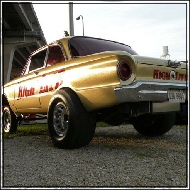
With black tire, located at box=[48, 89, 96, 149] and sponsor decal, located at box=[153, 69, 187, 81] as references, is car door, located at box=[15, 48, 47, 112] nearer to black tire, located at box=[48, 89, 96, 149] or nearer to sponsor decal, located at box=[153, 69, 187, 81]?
black tire, located at box=[48, 89, 96, 149]

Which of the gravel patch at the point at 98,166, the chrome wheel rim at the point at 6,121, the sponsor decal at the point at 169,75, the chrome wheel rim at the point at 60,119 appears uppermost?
the sponsor decal at the point at 169,75

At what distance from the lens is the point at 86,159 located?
339 centimetres

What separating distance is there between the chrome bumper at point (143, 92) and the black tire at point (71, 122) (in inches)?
24.9

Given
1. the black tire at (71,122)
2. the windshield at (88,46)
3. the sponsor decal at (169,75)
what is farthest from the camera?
the windshield at (88,46)

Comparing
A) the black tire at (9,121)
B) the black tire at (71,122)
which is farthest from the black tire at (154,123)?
the black tire at (9,121)

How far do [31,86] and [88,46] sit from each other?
4.64ft

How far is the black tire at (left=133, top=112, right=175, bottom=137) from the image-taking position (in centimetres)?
515

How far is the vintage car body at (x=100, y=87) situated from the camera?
351cm

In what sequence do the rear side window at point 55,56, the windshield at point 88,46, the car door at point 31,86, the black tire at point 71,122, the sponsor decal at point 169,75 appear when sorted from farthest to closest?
the car door at point 31,86
the rear side window at point 55,56
the windshield at point 88,46
the black tire at point 71,122
the sponsor decal at point 169,75

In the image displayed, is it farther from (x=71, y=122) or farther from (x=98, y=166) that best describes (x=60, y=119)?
(x=98, y=166)

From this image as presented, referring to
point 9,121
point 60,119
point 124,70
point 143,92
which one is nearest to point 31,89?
point 60,119

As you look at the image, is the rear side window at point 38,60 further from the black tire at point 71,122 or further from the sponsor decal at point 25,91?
the black tire at point 71,122

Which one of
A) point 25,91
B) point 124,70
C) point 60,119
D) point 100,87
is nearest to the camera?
point 124,70

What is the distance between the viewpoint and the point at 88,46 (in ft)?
14.6
